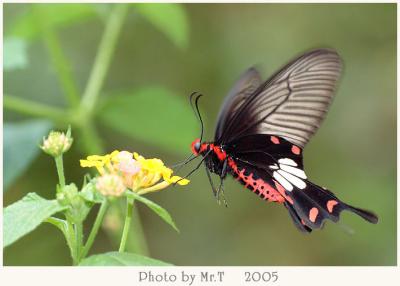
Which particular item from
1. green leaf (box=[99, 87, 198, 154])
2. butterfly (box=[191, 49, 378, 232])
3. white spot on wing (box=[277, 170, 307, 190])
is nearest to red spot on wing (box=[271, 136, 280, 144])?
butterfly (box=[191, 49, 378, 232])

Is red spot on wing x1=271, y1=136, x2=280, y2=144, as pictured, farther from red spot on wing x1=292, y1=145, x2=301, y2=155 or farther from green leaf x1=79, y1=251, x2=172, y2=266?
green leaf x1=79, y1=251, x2=172, y2=266

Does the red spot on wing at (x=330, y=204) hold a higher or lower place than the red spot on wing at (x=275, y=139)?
lower

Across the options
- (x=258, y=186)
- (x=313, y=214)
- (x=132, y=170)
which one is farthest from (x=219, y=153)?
(x=132, y=170)

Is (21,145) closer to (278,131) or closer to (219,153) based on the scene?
(219,153)

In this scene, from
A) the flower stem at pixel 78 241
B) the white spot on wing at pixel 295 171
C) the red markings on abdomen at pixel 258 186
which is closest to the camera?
the flower stem at pixel 78 241

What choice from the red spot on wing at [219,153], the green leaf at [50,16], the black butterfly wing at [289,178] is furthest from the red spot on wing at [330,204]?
the green leaf at [50,16]

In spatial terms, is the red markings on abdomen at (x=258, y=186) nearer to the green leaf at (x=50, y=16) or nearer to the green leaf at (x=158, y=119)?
the green leaf at (x=158, y=119)

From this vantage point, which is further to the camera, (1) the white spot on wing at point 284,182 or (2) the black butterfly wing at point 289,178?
(1) the white spot on wing at point 284,182
